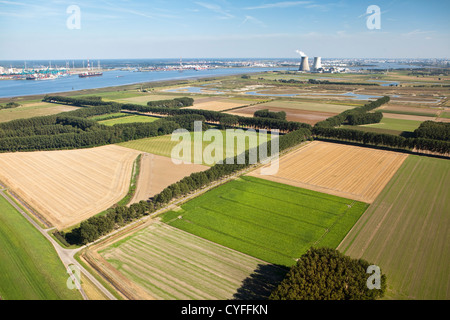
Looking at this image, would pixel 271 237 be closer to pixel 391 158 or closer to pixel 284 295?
pixel 284 295

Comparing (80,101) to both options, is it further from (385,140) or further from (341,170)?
(385,140)

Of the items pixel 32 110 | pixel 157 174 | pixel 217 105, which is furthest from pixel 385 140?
pixel 32 110

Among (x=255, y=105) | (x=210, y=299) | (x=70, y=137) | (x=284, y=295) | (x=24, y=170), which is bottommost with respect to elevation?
(x=210, y=299)

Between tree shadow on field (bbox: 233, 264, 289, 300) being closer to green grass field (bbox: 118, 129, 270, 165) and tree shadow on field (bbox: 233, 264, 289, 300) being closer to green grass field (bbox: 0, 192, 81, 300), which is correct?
green grass field (bbox: 0, 192, 81, 300)

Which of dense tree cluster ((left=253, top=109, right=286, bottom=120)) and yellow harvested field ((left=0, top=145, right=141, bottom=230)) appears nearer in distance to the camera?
yellow harvested field ((left=0, top=145, right=141, bottom=230))

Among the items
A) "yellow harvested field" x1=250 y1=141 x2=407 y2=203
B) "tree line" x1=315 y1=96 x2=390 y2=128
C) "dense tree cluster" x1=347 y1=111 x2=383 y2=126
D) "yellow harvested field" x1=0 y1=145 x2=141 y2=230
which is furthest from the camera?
"dense tree cluster" x1=347 y1=111 x2=383 y2=126

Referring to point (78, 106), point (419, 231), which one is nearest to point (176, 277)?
point (419, 231)

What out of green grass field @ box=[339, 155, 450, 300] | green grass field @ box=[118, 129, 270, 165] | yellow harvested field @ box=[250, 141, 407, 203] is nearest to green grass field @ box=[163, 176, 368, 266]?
green grass field @ box=[339, 155, 450, 300]

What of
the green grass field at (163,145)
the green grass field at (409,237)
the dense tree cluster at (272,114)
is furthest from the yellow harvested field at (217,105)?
the green grass field at (409,237)
